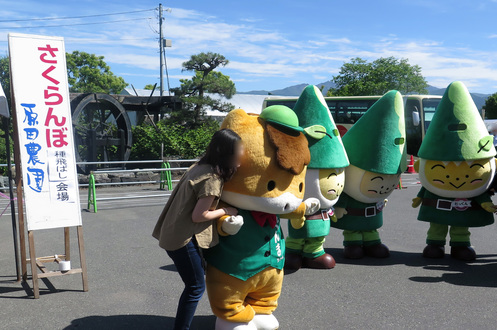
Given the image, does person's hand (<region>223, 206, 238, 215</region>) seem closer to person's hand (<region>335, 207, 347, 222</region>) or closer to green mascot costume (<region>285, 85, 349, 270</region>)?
green mascot costume (<region>285, 85, 349, 270</region>)

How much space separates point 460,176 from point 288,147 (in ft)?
9.42

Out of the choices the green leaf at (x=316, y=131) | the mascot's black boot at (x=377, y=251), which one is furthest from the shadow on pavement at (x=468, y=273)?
the green leaf at (x=316, y=131)

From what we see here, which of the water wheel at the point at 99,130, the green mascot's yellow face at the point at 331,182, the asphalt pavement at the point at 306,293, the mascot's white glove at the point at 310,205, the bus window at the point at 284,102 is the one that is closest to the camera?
the mascot's white glove at the point at 310,205

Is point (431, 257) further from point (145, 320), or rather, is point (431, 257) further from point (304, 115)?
point (145, 320)

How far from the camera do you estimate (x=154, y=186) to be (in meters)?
13.8

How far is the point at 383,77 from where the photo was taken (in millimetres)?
32188

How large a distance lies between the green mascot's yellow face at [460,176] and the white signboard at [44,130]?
392cm

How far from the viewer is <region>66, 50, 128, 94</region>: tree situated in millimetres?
40062

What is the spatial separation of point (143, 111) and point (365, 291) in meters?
16.1

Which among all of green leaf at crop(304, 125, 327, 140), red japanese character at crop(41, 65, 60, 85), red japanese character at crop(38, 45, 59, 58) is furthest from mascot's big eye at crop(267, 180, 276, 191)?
red japanese character at crop(38, 45, 59, 58)

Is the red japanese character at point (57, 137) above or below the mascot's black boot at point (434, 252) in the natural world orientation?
above

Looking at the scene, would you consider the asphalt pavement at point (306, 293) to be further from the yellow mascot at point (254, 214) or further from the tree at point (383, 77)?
the tree at point (383, 77)

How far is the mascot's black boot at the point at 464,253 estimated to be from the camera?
5.73 m

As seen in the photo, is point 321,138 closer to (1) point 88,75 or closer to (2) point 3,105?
(2) point 3,105
